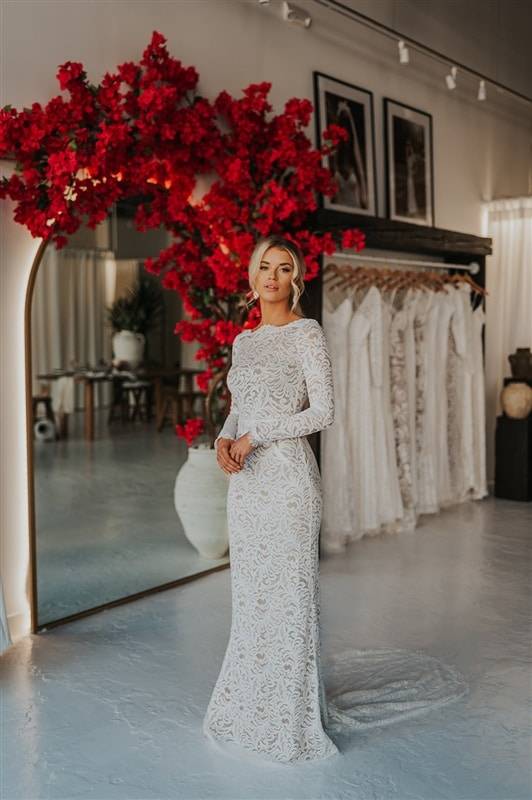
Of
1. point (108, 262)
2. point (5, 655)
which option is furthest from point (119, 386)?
point (5, 655)

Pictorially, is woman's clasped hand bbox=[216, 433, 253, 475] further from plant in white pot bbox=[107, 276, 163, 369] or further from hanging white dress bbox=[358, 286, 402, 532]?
plant in white pot bbox=[107, 276, 163, 369]

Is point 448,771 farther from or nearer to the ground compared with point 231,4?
nearer to the ground

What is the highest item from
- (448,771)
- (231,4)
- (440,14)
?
(440,14)

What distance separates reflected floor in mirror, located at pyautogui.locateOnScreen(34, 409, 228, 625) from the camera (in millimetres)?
4578

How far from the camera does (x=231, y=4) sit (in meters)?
5.01

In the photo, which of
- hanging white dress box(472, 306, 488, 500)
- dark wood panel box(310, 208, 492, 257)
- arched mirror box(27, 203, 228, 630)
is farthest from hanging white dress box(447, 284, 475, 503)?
arched mirror box(27, 203, 228, 630)

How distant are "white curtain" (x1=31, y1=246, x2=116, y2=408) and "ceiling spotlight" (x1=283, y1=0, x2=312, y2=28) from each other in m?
1.84

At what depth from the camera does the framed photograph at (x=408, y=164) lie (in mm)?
6262

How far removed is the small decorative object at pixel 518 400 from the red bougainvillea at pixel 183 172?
2.37 metres

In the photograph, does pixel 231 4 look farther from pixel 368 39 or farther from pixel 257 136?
pixel 368 39

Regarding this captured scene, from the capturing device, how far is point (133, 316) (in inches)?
235

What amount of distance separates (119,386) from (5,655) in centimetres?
235

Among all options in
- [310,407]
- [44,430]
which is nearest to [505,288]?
[44,430]

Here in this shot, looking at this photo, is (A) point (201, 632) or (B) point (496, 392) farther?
(B) point (496, 392)
